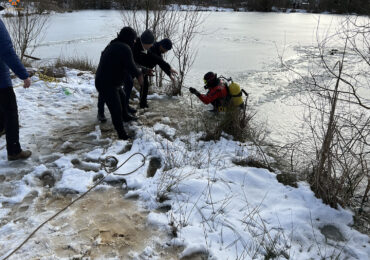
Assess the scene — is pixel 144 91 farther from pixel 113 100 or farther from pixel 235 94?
pixel 235 94

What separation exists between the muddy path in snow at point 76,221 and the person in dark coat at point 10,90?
166mm

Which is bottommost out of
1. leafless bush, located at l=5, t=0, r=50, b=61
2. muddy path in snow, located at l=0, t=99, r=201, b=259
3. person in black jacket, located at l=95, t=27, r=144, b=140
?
muddy path in snow, located at l=0, t=99, r=201, b=259

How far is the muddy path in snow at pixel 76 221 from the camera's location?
6.77 feet

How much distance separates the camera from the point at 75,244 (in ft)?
6.91

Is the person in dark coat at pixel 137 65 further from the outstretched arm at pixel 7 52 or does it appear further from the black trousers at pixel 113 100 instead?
the outstretched arm at pixel 7 52

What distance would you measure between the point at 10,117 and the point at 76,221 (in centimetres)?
146

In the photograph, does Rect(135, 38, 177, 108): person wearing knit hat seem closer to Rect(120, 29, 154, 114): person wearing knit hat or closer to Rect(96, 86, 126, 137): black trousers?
Rect(120, 29, 154, 114): person wearing knit hat

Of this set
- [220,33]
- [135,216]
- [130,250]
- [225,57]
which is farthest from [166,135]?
[220,33]

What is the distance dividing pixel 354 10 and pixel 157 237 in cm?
331

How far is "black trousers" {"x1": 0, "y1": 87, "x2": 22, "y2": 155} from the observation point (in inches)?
114

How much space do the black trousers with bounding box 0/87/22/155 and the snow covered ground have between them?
19cm

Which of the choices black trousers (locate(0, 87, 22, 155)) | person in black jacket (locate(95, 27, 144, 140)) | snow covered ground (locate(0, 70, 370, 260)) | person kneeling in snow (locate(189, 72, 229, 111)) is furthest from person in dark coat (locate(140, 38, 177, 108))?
black trousers (locate(0, 87, 22, 155))

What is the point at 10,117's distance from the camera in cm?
297

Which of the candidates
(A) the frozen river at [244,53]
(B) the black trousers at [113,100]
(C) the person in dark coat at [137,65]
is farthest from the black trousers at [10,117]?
(A) the frozen river at [244,53]
